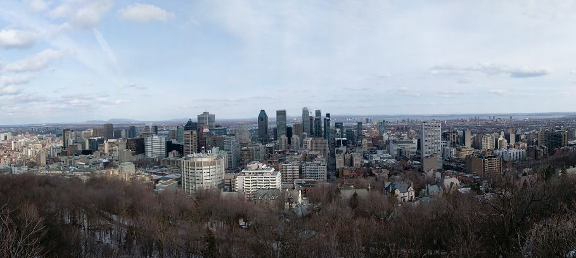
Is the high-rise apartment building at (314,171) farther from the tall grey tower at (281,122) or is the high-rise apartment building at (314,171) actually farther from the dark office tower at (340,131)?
the dark office tower at (340,131)

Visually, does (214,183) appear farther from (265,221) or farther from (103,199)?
(265,221)

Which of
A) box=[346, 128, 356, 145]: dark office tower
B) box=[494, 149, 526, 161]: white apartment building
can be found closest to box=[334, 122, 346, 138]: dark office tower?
box=[346, 128, 356, 145]: dark office tower

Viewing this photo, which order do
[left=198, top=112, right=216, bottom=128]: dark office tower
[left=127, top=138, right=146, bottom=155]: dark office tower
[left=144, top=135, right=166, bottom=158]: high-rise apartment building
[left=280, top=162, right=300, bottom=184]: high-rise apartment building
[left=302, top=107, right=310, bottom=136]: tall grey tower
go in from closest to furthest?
1. [left=280, top=162, right=300, bottom=184]: high-rise apartment building
2. [left=144, top=135, right=166, bottom=158]: high-rise apartment building
3. [left=127, top=138, right=146, bottom=155]: dark office tower
4. [left=302, top=107, right=310, bottom=136]: tall grey tower
5. [left=198, top=112, right=216, bottom=128]: dark office tower

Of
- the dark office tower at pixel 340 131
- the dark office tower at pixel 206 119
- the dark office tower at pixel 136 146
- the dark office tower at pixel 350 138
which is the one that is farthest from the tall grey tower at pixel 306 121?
the dark office tower at pixel 136 146

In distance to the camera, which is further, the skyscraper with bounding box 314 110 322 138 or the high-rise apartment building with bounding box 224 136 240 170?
the skyscraper with bounding box 314 110 322 138

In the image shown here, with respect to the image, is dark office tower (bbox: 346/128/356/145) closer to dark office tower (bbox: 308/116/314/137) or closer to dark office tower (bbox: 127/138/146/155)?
dark office tower (bbox: 308/116/314/137)

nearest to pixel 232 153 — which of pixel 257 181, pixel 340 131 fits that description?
pixel 257 181

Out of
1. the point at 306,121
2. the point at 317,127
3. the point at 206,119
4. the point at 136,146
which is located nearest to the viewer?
the point at 136,146

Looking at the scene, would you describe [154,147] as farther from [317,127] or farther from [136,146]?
[317,127]
